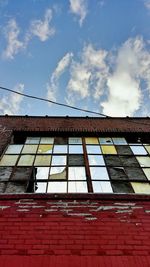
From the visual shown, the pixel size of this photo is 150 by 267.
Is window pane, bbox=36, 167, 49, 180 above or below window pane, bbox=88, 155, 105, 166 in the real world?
below

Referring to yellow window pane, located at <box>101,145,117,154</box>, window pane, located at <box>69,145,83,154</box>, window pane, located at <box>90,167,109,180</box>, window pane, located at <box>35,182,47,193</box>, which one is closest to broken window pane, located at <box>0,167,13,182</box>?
window pane, located at <box>35,182,47,193</box>

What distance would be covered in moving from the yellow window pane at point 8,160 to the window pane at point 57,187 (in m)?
1.44

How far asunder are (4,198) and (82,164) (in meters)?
2.21

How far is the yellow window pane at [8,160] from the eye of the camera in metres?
6.34

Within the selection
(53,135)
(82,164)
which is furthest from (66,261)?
(53,135)

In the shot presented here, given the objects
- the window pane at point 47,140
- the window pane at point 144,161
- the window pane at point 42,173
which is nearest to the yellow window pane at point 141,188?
the window pane at point 144,161

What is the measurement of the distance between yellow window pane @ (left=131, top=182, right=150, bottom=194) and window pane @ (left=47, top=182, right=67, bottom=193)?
142 centimetres

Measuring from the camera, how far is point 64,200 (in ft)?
15.3

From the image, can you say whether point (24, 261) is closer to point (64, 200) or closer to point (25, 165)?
point (64, 200)

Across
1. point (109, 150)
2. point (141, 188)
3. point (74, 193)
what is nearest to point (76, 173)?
point (74, 193)

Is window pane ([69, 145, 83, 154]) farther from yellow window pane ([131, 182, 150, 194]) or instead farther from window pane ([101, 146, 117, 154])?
yellow window pane ([131, 182, 150, 194])

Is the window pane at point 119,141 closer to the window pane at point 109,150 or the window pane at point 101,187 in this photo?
the window pane at point 109,150

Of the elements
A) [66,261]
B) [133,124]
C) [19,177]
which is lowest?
[66,261]

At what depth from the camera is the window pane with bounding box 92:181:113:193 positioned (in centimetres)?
514
